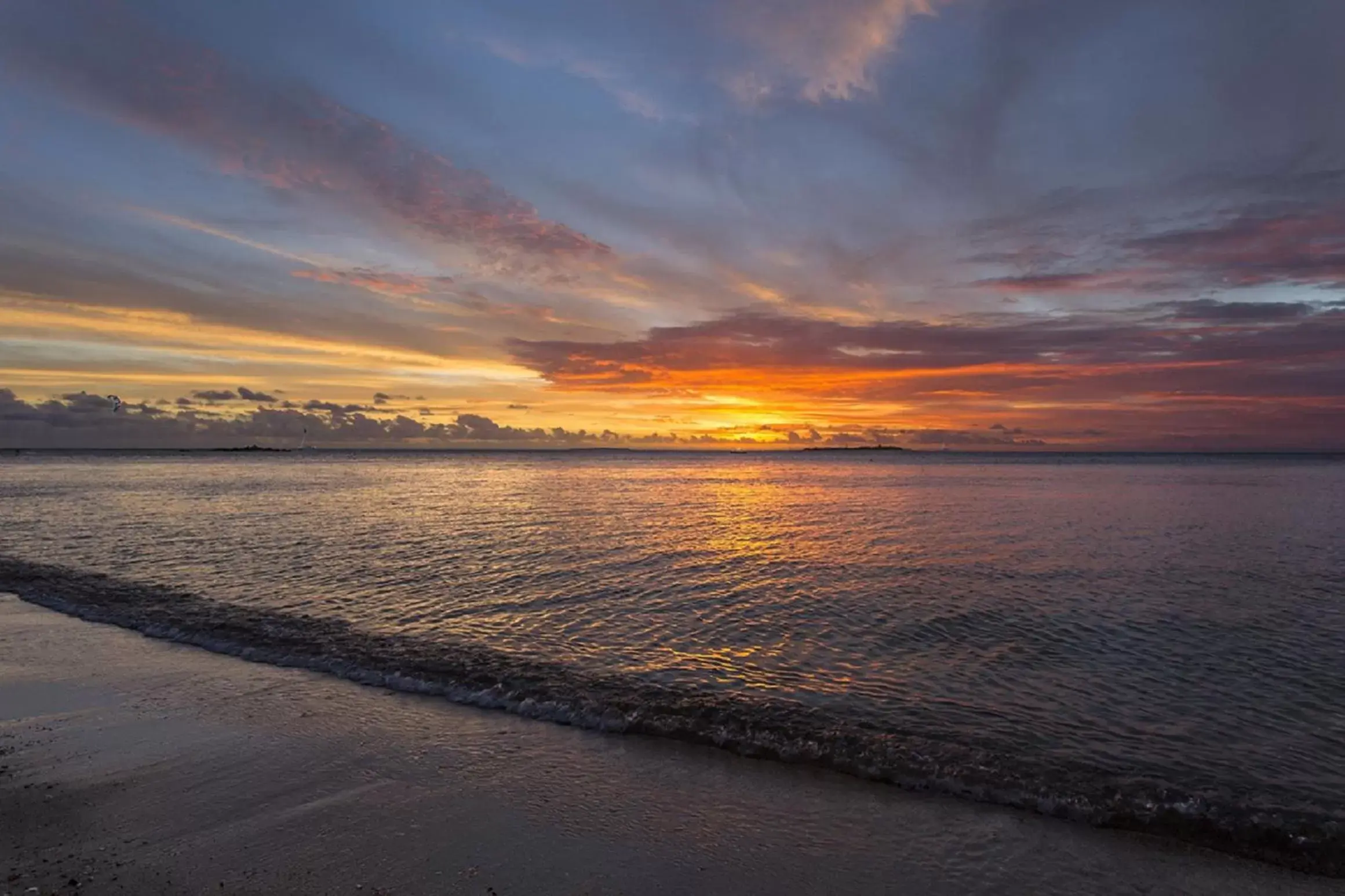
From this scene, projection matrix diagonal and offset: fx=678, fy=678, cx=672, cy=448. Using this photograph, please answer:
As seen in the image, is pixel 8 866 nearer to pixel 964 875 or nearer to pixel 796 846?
pixel 796 846

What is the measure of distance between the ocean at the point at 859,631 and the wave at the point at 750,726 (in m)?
0.05

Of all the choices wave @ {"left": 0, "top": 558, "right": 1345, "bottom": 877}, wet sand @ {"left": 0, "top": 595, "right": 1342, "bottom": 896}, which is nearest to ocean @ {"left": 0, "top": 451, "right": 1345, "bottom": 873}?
wave @ {"left": 0, "top": 558, "right": 1345, "bottom": 877}

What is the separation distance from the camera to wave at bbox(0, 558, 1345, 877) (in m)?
7.22

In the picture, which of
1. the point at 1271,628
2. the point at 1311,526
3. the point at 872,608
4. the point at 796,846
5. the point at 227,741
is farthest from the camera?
the point at 1311,526

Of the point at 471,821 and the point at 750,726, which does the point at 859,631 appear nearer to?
Answer: the point at 750,726

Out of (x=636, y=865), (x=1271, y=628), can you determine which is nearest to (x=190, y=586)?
(x=636, y=865)

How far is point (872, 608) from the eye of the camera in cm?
1686

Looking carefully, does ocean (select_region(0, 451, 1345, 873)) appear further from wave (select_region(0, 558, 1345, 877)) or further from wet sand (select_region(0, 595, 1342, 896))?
wet sand (select_region(0, 595, 1342, 896))

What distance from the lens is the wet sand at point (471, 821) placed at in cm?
589

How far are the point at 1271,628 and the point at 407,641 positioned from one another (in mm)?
18578

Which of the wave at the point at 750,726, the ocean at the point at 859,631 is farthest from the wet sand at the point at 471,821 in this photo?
the ocean at the point at 859,631

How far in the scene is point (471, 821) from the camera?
6.79 meters

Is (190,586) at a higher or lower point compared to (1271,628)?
lower

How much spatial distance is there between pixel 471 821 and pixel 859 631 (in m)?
10.1
